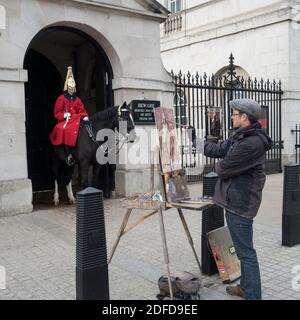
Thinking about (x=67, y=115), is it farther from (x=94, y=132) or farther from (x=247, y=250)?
(x=247, y=250)

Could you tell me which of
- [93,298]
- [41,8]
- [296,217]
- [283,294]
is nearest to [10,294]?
[93,298]

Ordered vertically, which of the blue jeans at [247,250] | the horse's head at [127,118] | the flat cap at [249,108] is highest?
the horse's head at [127,118]

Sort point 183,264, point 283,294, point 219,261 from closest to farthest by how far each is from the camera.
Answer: point 283,294
point 219,261
point 183,264

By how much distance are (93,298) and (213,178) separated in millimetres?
2035

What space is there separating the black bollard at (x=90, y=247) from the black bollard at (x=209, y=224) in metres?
1.54

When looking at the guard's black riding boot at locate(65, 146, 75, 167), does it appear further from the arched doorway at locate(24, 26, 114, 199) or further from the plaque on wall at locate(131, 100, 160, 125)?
the arched doorway at locate(24, 26, 114, 199)

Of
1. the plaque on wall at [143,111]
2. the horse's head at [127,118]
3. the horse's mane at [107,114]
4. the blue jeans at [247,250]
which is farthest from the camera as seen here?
the plaque on wall at [143,111]

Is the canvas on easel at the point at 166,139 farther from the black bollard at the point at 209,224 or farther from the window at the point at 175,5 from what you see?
the window at the point at 175,5

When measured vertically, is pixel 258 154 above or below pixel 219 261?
above

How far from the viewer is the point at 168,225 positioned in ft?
24.4

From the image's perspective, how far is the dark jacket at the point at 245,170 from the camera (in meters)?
3.86

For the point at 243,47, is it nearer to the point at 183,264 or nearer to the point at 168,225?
the point at 168,225

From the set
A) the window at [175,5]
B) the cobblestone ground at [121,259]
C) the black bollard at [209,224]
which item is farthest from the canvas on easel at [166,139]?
the window at [175,5]

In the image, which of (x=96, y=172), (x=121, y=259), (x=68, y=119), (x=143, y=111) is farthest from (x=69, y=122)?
(x=121, y=259)
